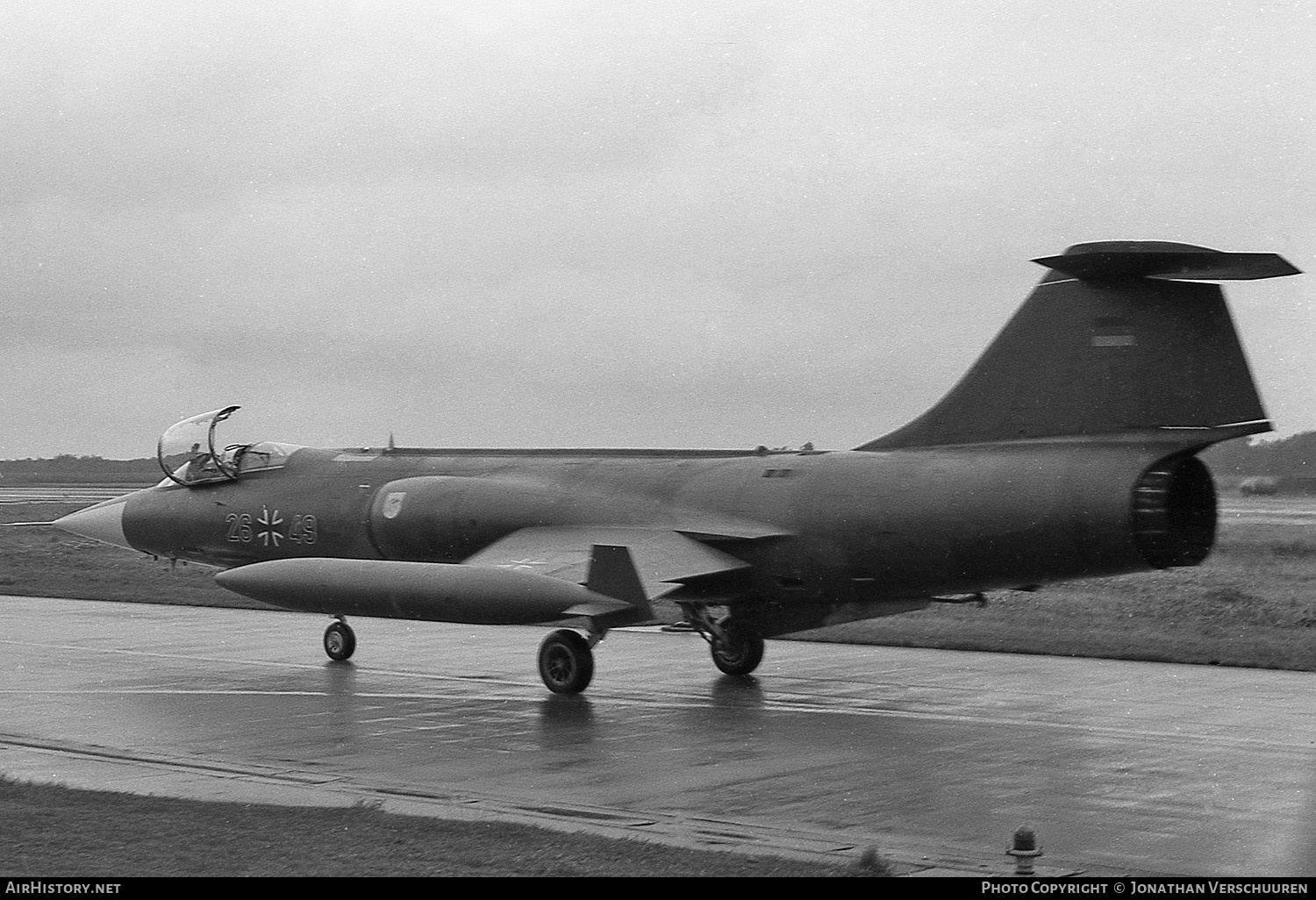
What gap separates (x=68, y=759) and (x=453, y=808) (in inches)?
154

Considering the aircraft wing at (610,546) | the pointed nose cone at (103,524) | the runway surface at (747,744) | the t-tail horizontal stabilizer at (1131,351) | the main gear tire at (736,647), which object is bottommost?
the runway surface at (747,744)

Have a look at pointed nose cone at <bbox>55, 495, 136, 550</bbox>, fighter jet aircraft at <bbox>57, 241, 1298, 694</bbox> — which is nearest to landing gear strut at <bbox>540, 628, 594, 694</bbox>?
fighter jet aircraft at <bbox>57, 241, 1298, 694</bbox>

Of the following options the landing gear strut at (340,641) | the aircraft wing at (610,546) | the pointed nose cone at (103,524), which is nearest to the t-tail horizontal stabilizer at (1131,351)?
the aircraft wing at (610,546)

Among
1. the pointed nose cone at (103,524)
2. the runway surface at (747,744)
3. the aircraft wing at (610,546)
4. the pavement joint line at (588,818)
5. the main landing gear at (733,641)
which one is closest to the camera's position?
the pavement joint line at (588,818)

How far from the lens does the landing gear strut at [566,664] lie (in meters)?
15.9

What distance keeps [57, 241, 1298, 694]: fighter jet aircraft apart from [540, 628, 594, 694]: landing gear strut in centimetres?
2

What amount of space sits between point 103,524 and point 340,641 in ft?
17.2

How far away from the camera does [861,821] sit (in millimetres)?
9867

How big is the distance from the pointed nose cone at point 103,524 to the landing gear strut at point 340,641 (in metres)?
4.50

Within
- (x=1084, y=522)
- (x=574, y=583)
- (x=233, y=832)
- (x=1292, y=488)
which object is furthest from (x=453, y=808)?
(x=1292, y=488)

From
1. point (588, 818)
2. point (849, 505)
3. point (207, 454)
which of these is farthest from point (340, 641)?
point (588, 818)

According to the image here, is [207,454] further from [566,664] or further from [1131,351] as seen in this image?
[1131,351]

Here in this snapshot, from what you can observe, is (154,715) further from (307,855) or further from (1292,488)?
(1292,488)

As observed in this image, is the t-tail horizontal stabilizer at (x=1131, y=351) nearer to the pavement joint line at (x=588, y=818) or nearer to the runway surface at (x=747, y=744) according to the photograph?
the runway surface at (x=747, y=744)
